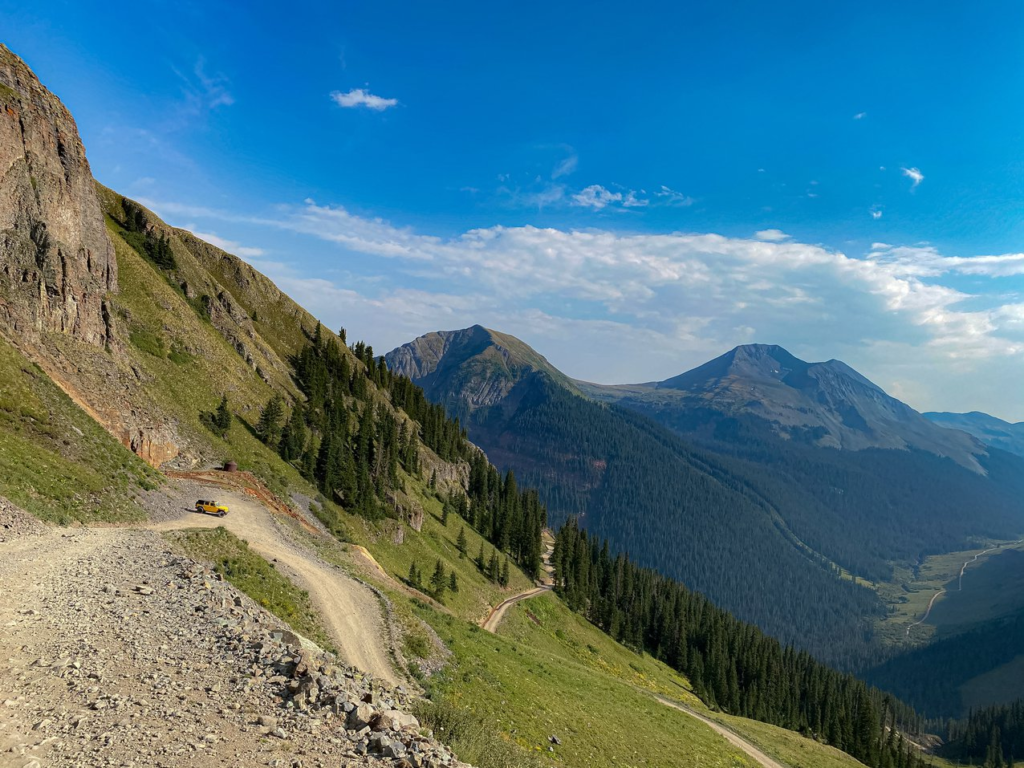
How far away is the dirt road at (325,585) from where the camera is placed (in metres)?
25.5

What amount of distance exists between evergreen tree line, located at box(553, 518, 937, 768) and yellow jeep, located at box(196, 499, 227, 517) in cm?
7489

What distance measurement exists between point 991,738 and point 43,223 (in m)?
278

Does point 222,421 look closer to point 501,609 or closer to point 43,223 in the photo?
point 43,223

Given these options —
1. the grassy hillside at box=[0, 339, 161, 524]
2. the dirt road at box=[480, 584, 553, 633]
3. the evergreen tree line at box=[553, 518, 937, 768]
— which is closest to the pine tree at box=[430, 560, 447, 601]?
the dirt road at box=[480, 584, 553, 633]

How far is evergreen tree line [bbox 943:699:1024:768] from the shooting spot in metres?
172

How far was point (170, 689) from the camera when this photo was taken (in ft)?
44.3

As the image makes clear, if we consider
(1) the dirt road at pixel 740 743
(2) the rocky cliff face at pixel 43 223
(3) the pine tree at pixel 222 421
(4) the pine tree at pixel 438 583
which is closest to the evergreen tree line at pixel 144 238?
(2) the rocky cliff face at pixel 43 223

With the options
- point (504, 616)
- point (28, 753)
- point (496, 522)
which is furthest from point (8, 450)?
point (496, 522)

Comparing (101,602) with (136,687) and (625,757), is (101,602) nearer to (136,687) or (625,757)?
(136,687)

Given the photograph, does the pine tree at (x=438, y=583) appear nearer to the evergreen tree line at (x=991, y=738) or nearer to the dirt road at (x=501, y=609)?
the dirt road at (x=501, y=609)

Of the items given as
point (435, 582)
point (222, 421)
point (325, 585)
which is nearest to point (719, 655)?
point (435, 582)

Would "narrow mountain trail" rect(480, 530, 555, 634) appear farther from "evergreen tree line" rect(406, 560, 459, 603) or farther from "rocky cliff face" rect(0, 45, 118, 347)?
"rocky cliff face" rect(0, 45, 118, 347)

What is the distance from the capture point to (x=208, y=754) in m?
10.8

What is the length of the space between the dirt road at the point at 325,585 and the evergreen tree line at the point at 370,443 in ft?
68.8
